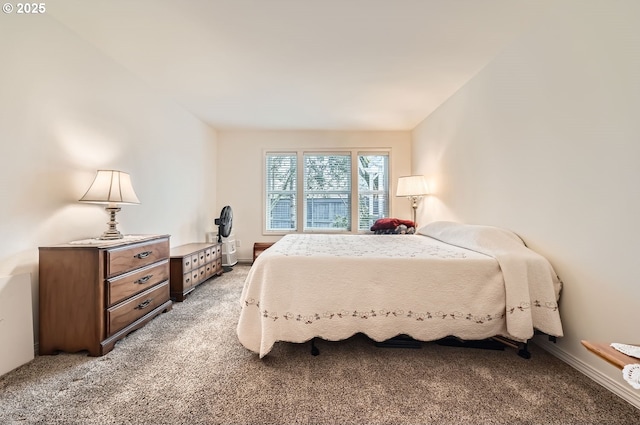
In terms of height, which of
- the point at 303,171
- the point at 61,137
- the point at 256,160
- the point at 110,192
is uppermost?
the point at 256,160

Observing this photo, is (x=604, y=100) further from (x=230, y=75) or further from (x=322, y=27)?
(x=230, y=75)

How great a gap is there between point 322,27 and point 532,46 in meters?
1.56

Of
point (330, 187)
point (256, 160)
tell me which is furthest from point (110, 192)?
point (330, 187)

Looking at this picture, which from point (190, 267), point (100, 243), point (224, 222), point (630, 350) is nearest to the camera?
point (630, 350)

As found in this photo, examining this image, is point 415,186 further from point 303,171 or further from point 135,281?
point 135,281

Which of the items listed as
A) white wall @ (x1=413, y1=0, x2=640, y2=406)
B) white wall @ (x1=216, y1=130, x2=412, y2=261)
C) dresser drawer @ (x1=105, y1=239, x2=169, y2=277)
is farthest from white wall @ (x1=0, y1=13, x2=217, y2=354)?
white wall @ (x1=413, y1=0, x2=640, y2=406)

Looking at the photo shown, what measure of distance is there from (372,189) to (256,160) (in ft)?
7.21

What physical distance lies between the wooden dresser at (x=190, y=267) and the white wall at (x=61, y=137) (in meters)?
0.49

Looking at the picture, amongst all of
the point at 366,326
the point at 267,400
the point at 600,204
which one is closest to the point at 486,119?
the point at 600,204

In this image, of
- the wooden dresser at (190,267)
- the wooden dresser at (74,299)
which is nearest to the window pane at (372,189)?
the wooden dresser at (190,267)

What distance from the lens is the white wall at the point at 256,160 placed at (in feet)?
15.1

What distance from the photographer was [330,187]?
4.71m

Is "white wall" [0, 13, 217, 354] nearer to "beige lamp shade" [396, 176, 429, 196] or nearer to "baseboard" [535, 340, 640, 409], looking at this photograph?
"beige lamp shade" [396, 176, 429, 196]

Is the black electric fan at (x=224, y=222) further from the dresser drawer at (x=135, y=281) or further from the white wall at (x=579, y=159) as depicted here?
the white wall at (x=579, y=159)
